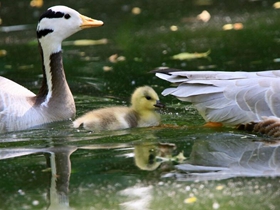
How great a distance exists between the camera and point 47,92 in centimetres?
796

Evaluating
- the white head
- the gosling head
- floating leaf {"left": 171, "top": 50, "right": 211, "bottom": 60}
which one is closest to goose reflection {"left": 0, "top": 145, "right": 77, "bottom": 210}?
the gosling head

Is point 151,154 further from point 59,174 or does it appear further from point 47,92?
point 47,92

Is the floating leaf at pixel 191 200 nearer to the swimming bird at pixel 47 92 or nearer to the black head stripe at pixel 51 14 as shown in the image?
the swimming bird at pixel 47 92

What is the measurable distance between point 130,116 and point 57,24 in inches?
59.5

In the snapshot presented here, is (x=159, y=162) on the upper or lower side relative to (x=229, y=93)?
lower

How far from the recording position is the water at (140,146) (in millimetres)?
5223

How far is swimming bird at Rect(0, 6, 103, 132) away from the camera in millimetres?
7500

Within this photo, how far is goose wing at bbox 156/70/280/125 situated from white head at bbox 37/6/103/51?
1510mm

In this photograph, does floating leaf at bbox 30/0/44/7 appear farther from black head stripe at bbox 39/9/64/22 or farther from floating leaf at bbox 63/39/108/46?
black head stripe at bbox 39/9/64/22

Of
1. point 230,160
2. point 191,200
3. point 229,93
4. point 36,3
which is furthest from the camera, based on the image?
point 36,3

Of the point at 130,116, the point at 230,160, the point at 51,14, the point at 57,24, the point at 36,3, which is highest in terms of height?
the point at 51,14

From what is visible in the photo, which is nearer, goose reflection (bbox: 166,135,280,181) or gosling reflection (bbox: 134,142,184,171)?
goose reflection (bbox: 166,135,280,181)

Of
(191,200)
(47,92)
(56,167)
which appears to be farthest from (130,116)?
(191,200)

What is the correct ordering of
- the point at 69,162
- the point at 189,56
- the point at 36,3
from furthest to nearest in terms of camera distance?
1. the point at 36,3
2. the point at 189,56
3. the point at 69,162
